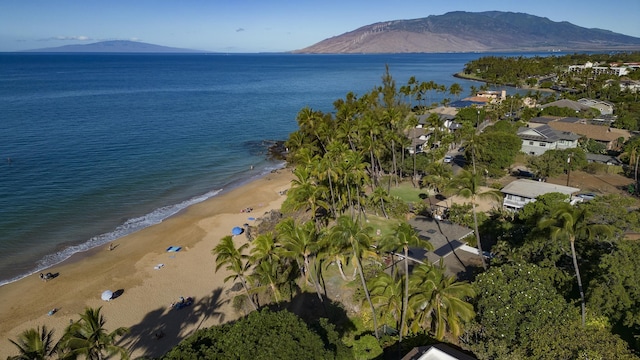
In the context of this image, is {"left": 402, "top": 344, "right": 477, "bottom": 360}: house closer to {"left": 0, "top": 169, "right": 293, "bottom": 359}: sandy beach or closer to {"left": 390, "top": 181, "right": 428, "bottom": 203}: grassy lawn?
{"left": 0, "top": 169, "right": 293, "bottom": 359}: sandy beach

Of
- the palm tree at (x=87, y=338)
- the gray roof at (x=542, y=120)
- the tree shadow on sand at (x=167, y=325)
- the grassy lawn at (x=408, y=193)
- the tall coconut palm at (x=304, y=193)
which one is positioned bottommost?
the tree shadow on sand at (x=167, y=325)

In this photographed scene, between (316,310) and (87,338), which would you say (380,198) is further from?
(87,338)

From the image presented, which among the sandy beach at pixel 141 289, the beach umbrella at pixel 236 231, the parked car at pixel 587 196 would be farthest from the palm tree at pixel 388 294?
the parked car at pixel 587 196

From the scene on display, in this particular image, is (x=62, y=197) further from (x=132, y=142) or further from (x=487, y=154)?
(x=487, y=154)

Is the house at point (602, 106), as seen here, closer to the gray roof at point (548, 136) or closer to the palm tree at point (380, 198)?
the gray roof at point (548, 136)

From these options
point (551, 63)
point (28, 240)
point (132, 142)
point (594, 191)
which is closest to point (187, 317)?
point (28, 240)

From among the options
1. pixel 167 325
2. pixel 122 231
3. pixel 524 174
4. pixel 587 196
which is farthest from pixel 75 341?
pixel 524 174

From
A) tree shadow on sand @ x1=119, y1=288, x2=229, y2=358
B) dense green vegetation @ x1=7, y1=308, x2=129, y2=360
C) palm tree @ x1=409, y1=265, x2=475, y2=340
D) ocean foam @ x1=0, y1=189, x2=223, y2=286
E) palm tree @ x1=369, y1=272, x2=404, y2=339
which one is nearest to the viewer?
dense green vegetation @ x1=7, y1=308, x2=129, y2=360

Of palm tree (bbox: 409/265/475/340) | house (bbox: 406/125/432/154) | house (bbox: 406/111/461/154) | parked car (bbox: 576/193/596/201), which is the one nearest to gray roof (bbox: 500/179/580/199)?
parked car (bbox: 576/193/596/201)
